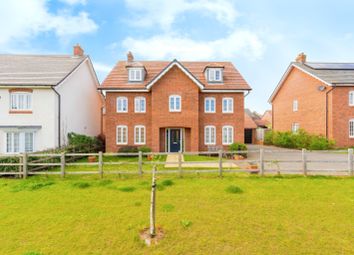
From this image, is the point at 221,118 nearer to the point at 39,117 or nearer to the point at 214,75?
the point at 214,75

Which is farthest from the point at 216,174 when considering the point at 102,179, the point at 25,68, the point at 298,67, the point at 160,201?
the point at 298,67

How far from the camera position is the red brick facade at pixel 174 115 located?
19.9m

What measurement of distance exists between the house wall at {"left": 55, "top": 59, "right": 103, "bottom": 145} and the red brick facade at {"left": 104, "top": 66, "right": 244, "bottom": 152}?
123 inches

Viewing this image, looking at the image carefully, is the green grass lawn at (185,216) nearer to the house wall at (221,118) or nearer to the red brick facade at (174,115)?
the red brick facade at (174,115)

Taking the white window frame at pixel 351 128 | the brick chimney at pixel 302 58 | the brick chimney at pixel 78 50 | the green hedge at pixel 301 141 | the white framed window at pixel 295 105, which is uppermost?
the brick chimney at pixel 302 58

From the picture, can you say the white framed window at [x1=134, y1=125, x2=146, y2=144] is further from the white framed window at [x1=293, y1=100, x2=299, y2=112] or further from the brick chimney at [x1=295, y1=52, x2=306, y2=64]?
the brick chimney at [x1=295, y1=52, x2=306, y2=64]

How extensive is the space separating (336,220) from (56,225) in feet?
24.8

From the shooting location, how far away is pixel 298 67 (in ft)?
95.8

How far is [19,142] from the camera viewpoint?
58.7 ft

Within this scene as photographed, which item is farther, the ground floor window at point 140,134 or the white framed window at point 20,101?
the ground floor window at point 140,134

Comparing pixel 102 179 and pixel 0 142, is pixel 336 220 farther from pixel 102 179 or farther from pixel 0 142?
pixel 0 142

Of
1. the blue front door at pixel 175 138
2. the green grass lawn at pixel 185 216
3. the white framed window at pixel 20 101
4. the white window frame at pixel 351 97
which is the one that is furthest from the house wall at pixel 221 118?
the white framed window at pixel 20 101

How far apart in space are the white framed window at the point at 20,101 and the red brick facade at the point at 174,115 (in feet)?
19.8

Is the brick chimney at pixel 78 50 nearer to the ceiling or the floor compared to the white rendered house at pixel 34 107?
nearer to the ceiling
